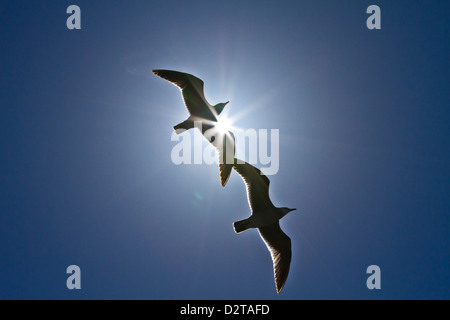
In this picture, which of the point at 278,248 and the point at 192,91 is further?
the point at 278,248

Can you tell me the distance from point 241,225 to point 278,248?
3.40ft

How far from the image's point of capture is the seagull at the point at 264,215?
7277 mm

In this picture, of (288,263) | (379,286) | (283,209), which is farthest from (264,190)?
(379,286)

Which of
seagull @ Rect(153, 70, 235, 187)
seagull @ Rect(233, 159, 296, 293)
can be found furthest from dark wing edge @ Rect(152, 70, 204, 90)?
seagull @ Rect(233, 159, 296, 293)

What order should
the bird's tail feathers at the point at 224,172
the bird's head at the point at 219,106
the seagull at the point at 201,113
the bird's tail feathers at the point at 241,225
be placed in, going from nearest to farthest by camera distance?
the bird's tail feathers at the point at 224,172
the seagull at the point at 201,113
the bird's tail feathers at the point at 241,225
the bird's head at the point at 219,106

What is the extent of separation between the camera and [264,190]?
7.32 m

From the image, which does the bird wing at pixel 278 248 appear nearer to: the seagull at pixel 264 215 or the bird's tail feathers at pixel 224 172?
the seagull at pixel 264 215

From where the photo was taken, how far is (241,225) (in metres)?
7.27

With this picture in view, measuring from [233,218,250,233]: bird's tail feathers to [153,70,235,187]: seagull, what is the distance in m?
1.04

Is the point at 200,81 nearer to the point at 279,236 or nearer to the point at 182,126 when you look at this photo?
the point at 182,126

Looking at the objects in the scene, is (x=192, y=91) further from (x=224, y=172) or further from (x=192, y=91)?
(x=224, y=172)

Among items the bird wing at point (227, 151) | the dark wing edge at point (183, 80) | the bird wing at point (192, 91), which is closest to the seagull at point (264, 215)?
the bird wing at point (227, 151)

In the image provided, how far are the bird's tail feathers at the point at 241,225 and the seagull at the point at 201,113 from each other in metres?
1.04

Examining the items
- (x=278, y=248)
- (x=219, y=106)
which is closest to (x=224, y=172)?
(x=219, y=106)
